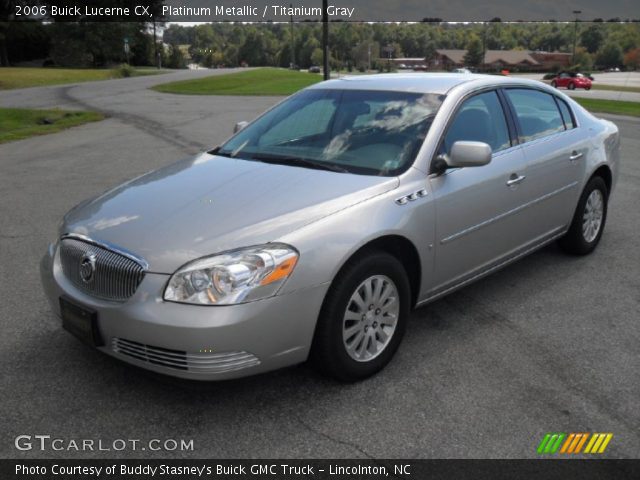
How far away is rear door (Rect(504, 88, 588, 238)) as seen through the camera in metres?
4.59

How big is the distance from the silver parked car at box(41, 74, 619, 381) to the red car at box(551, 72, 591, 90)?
48873 mm

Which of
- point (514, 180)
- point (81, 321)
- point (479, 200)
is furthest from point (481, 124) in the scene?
point (81, 321)

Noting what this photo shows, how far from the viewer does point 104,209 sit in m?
3.55

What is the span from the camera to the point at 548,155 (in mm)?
4730

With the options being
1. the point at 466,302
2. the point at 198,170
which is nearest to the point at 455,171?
the point at 466,302

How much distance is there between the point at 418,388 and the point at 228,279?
3.98 feet

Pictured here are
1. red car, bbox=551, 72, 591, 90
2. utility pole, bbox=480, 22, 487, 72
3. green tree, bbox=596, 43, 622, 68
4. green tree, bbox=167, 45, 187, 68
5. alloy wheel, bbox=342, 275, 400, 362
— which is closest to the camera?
alloy wheel, bbox=342, 275, 400, 362

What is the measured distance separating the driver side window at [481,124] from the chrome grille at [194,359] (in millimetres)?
1828

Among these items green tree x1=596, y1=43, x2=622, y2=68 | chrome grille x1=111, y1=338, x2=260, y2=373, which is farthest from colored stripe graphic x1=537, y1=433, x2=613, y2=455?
green tree x1=596, y1=43, x2=622, y2=68

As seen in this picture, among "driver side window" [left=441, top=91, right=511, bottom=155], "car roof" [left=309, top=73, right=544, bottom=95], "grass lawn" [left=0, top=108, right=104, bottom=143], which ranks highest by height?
"car roof" [left=309, top=73, right=544, bottom=95]

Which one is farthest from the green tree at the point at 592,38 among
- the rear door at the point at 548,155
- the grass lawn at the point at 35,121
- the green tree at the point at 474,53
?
the rear door at the point at 548,155

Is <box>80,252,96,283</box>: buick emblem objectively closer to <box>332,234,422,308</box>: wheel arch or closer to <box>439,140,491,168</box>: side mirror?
<box>332,234,422,308</box>: wheel arch

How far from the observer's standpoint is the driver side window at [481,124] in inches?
159

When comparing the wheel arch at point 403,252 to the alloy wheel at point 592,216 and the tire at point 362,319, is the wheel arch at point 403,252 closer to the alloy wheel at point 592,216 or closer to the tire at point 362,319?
the tire at point 362,319
